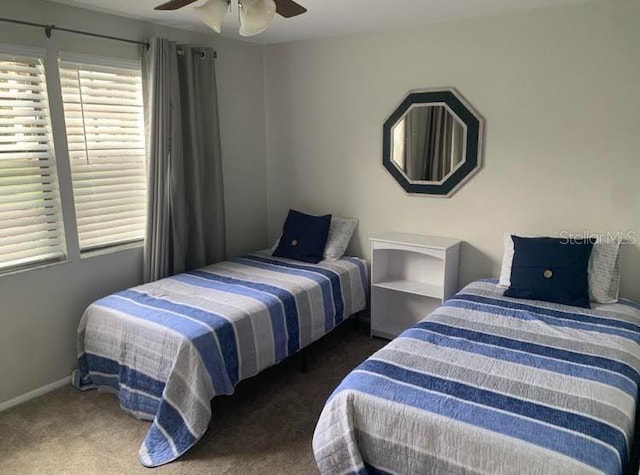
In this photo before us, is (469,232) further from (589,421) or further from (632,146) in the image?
(589,421)

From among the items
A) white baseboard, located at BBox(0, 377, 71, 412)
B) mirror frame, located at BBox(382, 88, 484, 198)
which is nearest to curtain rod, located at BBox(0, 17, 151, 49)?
mirror frame, located at BBox(382, 88, 484, 198)

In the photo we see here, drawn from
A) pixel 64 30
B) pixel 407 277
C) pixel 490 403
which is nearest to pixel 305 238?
pixel 407 277

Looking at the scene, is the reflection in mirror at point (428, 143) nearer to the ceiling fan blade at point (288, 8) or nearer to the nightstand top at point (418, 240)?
the nightstand top at point (418, 240)

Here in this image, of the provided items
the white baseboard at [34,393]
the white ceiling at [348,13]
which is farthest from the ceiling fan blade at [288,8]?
the white baseboard at [34,393]

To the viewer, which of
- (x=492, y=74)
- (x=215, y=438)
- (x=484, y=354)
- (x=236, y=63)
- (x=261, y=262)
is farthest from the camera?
(x=236, y=63)

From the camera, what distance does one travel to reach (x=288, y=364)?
3248 millimetres

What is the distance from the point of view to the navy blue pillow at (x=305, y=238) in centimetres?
365

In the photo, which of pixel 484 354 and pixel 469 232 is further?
pixel 469 232

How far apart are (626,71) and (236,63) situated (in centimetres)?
270

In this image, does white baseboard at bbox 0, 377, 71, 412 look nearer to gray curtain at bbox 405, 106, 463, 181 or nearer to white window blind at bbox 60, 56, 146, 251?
white window blind at bbox 60, 56, 146, 251

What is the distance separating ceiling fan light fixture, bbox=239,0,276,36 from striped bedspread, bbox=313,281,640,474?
1.49 m

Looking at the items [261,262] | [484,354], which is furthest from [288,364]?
[484,354]

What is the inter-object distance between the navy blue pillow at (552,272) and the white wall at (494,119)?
261 mm

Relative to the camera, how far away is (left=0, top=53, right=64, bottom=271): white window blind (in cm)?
260
